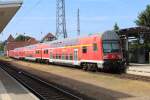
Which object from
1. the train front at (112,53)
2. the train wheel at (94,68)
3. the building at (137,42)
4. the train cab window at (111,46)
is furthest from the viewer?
the building at (137,42)

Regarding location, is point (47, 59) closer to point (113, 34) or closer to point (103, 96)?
point (113, 34)

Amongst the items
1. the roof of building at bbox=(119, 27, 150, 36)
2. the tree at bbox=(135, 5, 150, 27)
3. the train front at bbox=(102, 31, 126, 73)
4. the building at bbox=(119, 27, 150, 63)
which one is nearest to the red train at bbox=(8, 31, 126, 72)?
the train front at bbox=(102, 31, 126, 73)

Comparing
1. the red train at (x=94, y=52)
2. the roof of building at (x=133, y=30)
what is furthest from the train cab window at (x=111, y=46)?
the roof of building at (x=133, y=30)

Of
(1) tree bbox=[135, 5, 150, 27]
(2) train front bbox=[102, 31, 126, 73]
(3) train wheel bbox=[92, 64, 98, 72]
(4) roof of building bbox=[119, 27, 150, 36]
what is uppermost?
(1) tree bbox=[135, 5, 150, 27]

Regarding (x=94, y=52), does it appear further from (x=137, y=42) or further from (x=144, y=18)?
(x=144, y=18)

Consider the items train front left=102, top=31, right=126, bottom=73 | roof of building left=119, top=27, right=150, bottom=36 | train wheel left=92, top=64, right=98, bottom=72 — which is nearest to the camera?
train front left=102, top=31, right=126, bottom=73

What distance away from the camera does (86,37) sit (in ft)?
114

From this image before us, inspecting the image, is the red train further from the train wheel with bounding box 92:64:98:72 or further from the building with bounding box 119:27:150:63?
the building with bounding box 119:27:150:63

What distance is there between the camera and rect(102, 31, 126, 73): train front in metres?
30.7

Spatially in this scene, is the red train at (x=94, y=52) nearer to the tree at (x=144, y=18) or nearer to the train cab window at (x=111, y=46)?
the train cab window at (x=111, y=46)

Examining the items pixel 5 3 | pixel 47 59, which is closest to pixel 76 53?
pixel 5 3

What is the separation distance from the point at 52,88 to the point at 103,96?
16.3 ft

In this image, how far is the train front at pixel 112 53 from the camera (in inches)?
1208

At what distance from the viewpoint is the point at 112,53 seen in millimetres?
31047
